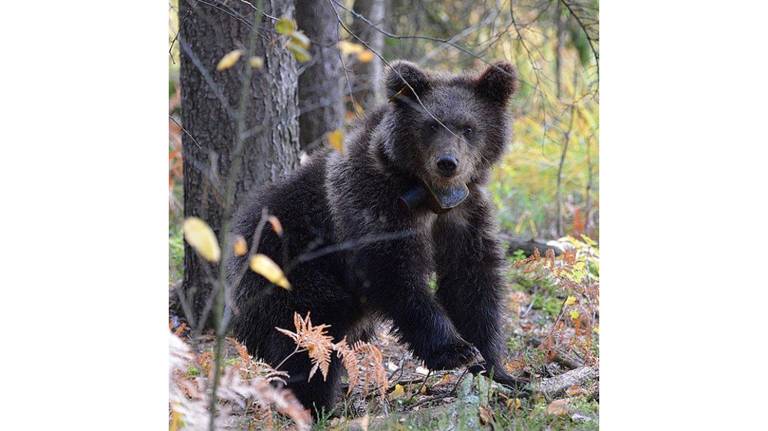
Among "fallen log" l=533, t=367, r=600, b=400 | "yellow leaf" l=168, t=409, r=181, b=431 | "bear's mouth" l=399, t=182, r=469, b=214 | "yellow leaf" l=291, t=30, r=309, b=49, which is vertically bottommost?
"fallen log" l=533, t=367, r=600, b=400

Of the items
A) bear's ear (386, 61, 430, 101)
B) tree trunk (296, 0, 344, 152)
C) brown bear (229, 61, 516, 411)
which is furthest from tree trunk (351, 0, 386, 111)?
bear's ear (386, 61, 430, 101)

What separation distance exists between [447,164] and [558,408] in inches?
56.5

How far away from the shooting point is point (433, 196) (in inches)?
209

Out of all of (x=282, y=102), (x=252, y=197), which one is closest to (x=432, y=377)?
(x=252, y=197)

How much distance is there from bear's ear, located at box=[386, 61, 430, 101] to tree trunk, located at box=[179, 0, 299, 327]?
843 mm

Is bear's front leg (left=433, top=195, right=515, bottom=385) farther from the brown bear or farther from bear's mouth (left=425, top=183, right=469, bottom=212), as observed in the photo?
bear's mouth (left=425, top=183, right=469, bottom=212)

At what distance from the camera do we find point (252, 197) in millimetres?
5957

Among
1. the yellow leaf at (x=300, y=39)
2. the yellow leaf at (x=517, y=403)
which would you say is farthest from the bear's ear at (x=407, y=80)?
the yellow leaf at (x=517, y=403)

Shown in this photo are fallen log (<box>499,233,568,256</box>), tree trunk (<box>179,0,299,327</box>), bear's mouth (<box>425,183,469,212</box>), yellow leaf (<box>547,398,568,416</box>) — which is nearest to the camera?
yellow leaf (<box>547,398,568,416</box>)

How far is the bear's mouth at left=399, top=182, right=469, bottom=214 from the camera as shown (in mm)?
5285

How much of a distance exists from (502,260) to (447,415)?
4.01 ft
